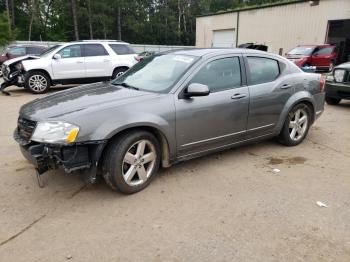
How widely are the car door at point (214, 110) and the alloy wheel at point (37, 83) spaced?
803 cm

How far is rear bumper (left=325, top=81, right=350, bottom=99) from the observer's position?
809cm

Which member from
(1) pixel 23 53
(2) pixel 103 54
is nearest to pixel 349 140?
(2) pixel 103 54

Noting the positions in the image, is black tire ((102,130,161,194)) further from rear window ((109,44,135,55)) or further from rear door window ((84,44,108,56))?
rear window ((109,44,135,55))

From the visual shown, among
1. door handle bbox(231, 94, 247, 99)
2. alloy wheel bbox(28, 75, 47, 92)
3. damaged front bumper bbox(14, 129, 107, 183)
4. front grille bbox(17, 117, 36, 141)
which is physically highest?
door handle bbox(231, 94, 247, 99)

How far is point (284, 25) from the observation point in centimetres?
2553

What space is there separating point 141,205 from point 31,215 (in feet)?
3.60

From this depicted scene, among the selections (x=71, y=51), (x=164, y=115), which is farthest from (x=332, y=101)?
(x=71, y=51)

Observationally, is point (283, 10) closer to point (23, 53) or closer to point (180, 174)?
point (23, 53)

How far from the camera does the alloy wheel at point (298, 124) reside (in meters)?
5.30

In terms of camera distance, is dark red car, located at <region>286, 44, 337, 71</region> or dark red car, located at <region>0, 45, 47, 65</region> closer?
dark red car, located at <region>0, 45, 47, 65</region>

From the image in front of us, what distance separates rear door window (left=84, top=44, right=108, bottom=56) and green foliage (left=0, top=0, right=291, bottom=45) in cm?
3178

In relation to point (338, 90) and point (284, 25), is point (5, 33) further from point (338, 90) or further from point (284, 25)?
point (338, 90)

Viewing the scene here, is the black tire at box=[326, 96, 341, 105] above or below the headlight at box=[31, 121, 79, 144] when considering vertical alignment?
below

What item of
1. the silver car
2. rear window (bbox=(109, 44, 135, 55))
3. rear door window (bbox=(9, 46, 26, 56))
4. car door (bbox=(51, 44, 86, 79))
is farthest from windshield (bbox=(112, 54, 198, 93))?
rear door window (bbox=(9, 46, 26, 56))
